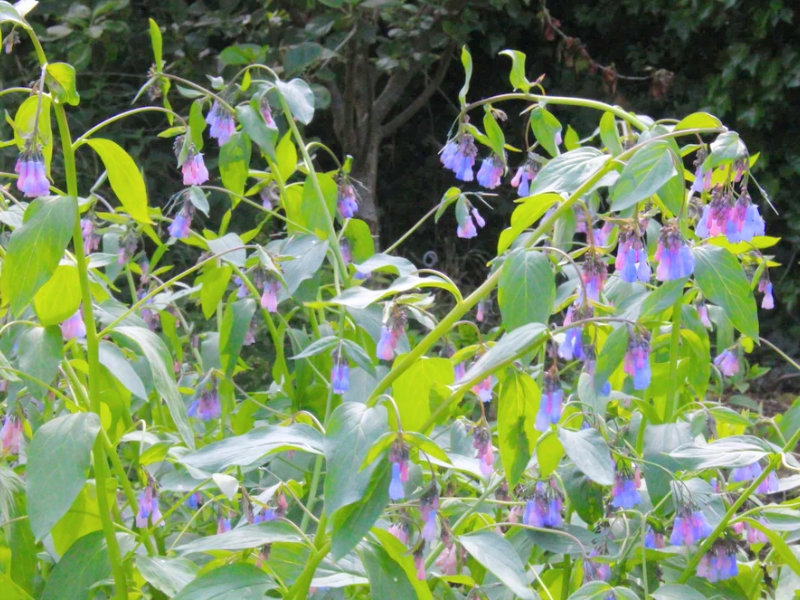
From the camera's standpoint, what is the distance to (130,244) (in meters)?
1.70

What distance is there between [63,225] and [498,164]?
746 millimetres

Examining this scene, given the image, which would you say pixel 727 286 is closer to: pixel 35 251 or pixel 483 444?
pixel 483 444

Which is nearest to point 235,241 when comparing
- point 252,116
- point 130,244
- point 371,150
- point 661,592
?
point 252,116

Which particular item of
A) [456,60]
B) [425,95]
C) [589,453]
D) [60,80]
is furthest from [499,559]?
[456,60]

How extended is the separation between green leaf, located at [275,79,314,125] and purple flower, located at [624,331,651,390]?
2.07 ft

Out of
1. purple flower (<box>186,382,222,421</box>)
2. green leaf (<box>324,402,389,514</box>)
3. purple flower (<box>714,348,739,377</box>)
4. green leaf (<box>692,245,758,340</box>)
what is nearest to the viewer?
green leaf (<box>324,402,389,514</box>)

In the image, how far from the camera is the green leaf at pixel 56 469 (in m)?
0.96

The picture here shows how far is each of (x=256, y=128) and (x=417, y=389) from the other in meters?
0.57

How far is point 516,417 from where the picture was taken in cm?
104

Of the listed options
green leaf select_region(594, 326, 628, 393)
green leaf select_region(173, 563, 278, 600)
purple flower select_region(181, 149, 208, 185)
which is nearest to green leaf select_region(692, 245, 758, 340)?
green leaf select_region(594, 326, 628, 393)

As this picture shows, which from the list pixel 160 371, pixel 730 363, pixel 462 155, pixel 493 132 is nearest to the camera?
pixel 160 371

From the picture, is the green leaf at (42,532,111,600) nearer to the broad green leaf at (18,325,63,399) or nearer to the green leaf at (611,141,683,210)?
the broad green leaf at (18,325,63,399)

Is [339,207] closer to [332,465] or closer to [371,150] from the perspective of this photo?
[332,465]

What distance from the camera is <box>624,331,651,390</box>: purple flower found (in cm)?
111
